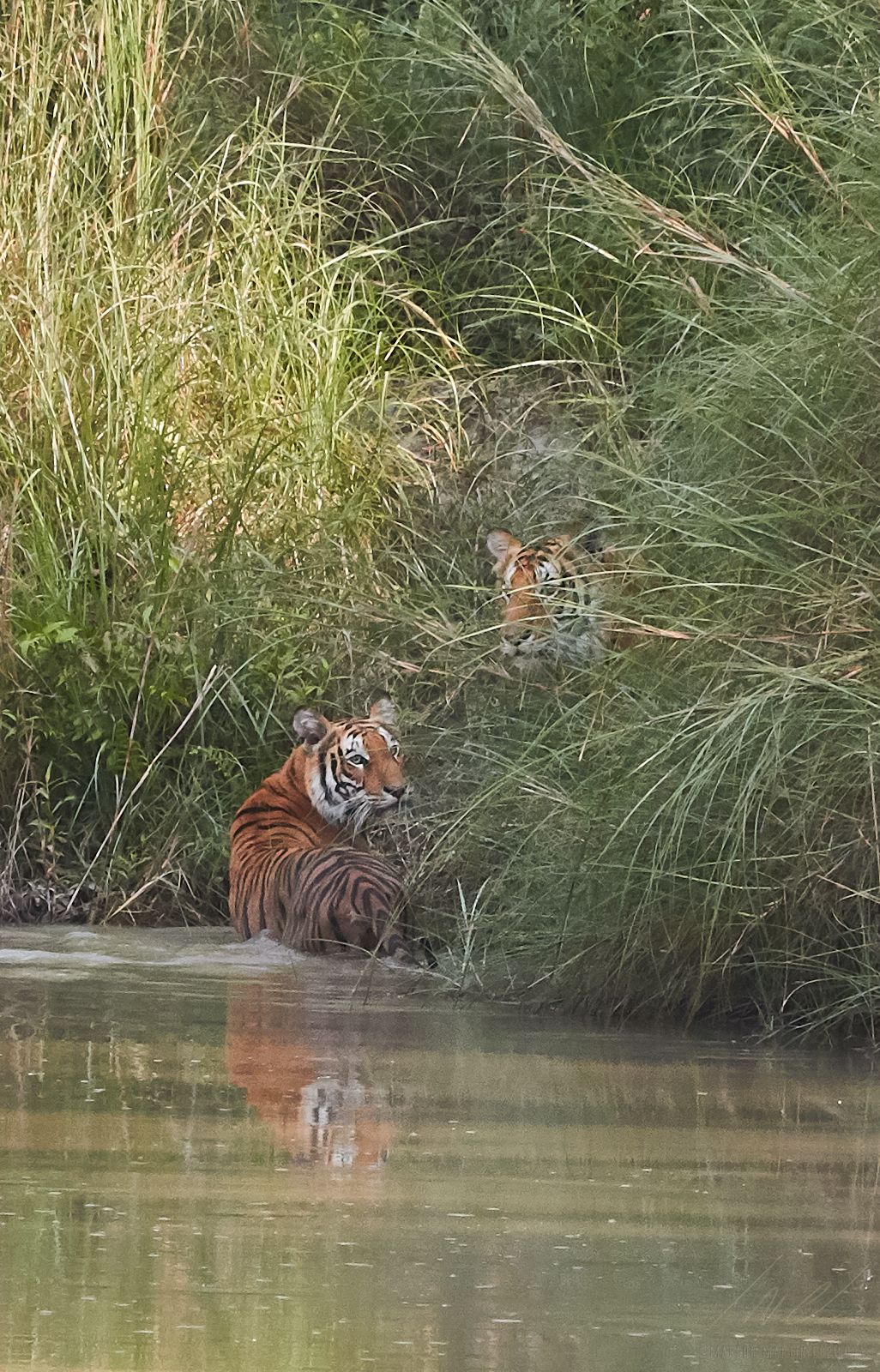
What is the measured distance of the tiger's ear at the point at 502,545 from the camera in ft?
27.4

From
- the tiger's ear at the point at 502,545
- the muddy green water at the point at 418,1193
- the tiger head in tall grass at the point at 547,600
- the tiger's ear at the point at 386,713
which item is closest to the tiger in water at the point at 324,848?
the tiger's ear at the point at 386,713

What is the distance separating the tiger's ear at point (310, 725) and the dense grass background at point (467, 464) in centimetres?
25

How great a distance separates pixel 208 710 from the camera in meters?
8.36

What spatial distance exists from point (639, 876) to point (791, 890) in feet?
1.21

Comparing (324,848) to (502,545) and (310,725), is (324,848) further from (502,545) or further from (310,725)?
(502,545)

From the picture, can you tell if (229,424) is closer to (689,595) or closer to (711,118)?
(711,118)

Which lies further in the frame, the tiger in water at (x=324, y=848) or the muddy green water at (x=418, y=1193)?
the tiger in water at (x=324, y=848)

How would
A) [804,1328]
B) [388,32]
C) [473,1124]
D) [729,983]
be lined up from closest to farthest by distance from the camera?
[804,1328]
[473,1124]
[729,983]
[388,32]

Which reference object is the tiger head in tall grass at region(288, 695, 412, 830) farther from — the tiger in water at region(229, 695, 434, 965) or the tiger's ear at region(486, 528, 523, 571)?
the tiger's ear at region(486, 528, 523, 571)

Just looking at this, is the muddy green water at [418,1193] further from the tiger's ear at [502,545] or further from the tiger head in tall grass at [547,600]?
the tiger's ear at [502,545]

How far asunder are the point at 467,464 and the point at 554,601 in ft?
12.6

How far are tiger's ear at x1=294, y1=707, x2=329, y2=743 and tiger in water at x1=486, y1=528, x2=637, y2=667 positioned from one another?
701 millimetres

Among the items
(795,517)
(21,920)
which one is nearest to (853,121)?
(795,517)

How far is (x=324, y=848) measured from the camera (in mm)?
7742
